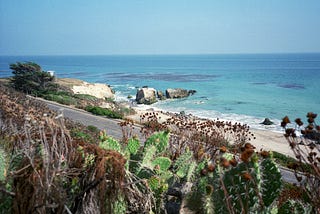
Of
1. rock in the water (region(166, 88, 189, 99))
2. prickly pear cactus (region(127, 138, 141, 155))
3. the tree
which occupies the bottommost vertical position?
rock in the water (region(166, 88, 189, 99))

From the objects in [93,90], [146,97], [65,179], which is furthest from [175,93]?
[65,179]

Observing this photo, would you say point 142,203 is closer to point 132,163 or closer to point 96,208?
point 96,208

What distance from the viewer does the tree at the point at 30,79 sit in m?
38.9

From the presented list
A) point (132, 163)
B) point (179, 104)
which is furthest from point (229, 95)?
point (132, 163)

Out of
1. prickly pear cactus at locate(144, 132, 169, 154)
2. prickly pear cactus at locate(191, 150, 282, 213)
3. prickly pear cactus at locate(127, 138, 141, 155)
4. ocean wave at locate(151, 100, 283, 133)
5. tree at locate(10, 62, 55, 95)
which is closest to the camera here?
prickly pear cactus at locate(191, 150, 282, 213)

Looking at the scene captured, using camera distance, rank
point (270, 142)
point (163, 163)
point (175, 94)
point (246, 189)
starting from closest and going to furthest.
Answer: point (246, 189) < point (163, 163) < point (270, 142) < point (175, 94)

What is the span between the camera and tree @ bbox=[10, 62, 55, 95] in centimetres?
3894

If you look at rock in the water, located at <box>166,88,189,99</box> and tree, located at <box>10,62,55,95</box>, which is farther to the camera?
rock in the water, located at <box>166,88,189,99</box>

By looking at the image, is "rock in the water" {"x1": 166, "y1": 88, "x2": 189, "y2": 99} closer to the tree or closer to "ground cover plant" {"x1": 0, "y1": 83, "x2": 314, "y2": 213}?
the tree

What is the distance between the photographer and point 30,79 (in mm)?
39656

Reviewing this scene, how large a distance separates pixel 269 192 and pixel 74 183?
161 cm

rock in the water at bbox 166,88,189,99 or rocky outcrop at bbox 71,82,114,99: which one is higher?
rocky outcrop at bbox 71,82,114,99

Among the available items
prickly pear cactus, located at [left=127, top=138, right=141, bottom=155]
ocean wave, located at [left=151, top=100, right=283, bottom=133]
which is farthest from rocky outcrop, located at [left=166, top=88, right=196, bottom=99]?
prickly pear cactus, located at [left=127, top=138, right=141, bottom=155]

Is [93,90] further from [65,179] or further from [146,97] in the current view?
[65,179]
